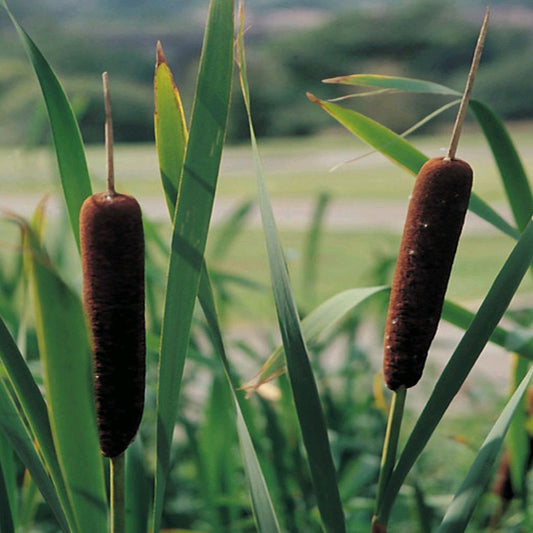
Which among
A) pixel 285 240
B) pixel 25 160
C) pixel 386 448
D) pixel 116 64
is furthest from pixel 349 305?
pixel 116 64

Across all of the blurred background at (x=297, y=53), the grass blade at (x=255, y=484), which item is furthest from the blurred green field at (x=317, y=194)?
the blurred background at (x=297, y=53)

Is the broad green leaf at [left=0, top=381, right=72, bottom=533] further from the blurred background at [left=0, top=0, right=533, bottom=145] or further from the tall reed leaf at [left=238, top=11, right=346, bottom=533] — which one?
the blurred background at [left=0, top=0, right=533, bottom=145]

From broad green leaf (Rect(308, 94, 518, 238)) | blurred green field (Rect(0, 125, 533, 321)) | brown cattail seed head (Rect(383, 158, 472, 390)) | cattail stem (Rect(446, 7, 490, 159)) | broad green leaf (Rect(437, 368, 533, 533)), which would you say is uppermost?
blurred green field (Rect(0, 125, 533, 321))

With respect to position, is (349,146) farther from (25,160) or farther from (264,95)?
(25,160)

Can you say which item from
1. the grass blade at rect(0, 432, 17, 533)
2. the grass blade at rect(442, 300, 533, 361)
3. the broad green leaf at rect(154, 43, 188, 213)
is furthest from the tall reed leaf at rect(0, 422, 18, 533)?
the grass blade at rect(442, 300, 533, 361)

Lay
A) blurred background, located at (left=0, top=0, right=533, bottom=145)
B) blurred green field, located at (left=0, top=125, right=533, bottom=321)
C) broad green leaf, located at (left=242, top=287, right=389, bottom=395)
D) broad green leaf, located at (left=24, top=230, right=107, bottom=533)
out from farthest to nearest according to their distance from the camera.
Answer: blurred background, located at (left=0, top=0, right=533, bottom=145), blurred green field, located at (left=0, top=125, right=533, bottom=321), broad green leaf, located at (left=242, top=287, right=389, bottom=395), broad green leaf, located at (left=24, top=230, right=107, bottom=533)
